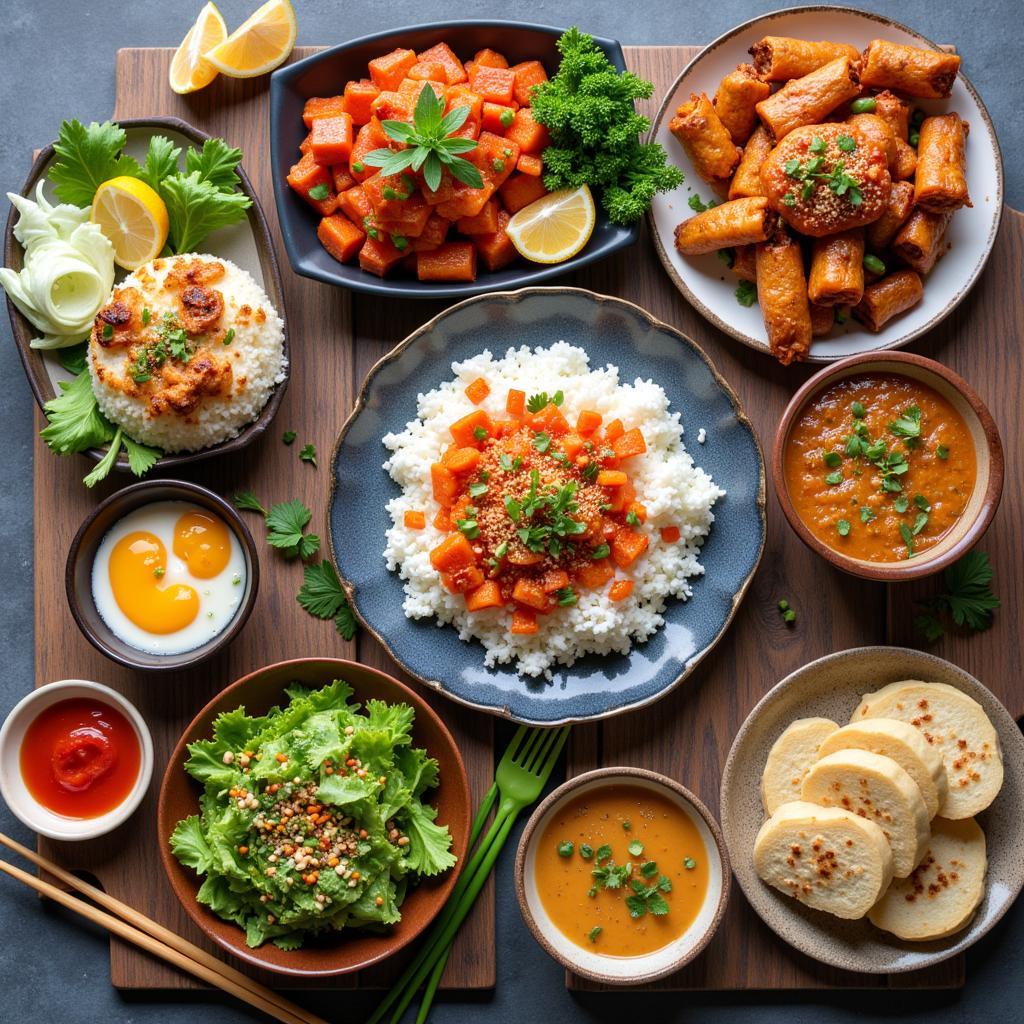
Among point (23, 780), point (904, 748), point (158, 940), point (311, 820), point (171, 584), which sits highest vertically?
point (171, 584)

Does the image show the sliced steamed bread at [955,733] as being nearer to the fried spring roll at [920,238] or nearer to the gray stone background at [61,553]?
the gray stone background at [61,553]

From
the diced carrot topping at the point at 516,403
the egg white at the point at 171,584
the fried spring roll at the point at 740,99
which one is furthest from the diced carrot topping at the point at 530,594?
the fried spring roll at the point at 740,99

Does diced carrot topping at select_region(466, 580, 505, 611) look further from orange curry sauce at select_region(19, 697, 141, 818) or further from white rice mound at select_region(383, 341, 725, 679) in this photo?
orange curry sauce at select_region(19, 697, 141, 818)

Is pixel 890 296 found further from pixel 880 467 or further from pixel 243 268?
pixel 243 268

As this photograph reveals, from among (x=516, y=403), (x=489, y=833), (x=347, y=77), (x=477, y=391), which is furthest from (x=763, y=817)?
(x=347, y=77)

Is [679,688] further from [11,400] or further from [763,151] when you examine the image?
[11,400]

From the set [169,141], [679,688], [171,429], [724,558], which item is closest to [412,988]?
[679,688]

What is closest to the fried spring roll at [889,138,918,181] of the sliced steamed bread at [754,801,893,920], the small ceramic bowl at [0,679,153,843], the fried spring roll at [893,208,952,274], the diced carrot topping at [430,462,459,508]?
the fried spring roll at [893,208,952,274]
